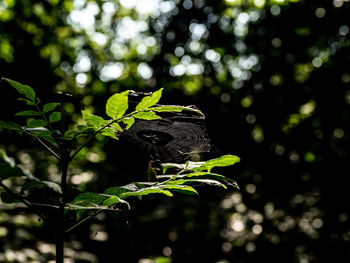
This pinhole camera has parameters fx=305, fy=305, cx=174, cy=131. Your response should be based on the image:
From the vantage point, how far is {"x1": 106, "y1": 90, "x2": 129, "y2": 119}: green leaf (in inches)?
26.8

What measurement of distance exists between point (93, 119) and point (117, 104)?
6 centimetres

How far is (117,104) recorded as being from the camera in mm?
687

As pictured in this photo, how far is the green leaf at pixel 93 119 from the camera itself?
26.6 inches

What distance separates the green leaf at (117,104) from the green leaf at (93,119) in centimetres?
3

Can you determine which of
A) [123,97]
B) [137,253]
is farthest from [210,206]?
[123,97]

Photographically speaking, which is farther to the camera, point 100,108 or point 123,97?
point 100,108

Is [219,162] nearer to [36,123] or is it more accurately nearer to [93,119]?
[93,119]

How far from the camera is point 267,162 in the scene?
3656 mm

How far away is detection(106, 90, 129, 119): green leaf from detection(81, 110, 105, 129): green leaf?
3 cm

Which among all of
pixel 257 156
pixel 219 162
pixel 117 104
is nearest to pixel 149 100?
pixel 117 104

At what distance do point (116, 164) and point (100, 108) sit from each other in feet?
2.64

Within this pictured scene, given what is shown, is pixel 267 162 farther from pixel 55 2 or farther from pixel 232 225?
pixel 55 2

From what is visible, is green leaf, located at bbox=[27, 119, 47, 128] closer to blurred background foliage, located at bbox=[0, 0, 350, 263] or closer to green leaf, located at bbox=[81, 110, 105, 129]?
green leaf, located at bbox=[81, 110, 105, 129]

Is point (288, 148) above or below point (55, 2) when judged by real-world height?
below
